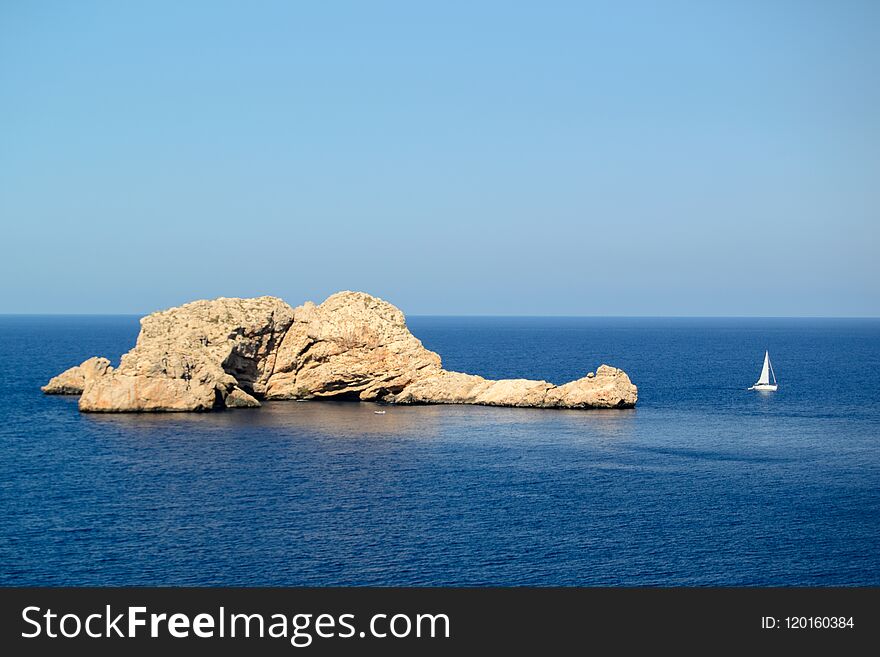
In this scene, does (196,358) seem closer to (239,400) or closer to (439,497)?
(239,400)

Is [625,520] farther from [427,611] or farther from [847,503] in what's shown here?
[427,611]

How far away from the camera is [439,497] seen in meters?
69.2

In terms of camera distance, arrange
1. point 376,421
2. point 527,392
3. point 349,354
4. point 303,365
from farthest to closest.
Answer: point 303,365 < point 349,354 < point 527,392 < point 376,421

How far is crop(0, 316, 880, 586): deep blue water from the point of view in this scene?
174 feet

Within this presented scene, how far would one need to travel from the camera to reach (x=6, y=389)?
129 meters

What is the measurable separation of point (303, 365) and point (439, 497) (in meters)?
59.7

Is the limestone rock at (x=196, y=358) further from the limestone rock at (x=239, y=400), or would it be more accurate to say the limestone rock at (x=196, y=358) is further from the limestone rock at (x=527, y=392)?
the limestone rock at (x=527, y=392)

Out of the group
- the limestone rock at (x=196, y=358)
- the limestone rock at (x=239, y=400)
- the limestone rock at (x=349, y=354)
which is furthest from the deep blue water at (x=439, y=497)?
the limestone rock at (x=349, y=354)

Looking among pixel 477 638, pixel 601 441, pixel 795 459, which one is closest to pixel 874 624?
pixel 477 638

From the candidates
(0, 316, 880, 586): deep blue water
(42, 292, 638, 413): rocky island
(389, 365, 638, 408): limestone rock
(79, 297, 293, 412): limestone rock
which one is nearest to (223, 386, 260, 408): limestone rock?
(42, 292, 638, 413): rocky island

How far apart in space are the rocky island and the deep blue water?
14.0 ft

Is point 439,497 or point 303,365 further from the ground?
point 303,365

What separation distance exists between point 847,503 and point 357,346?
219ft

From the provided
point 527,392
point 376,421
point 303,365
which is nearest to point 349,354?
point 303,365
